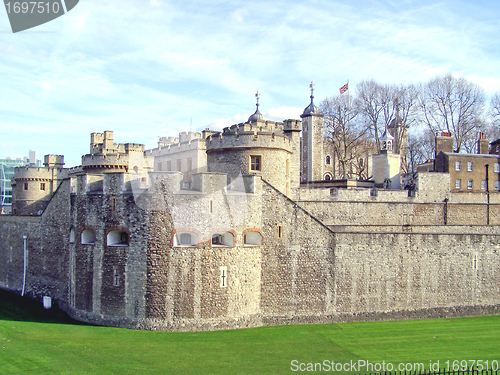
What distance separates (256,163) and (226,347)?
9.72 m

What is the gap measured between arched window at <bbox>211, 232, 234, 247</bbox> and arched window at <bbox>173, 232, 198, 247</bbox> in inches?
36.4

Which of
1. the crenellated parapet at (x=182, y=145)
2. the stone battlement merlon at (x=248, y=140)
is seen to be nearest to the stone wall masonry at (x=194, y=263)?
the stone battlement merlon at (x=248, y=140)

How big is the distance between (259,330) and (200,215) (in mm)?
6013

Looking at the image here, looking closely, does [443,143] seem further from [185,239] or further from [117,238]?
[117,238]

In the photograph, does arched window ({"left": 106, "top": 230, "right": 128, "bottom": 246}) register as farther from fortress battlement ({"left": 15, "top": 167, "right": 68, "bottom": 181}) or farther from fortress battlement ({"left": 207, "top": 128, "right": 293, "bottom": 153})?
fortress battlement ({"left": 15, "top": 167, "right": 68, "bottom": 181})

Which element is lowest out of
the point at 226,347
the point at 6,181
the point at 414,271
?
the point at 226,347

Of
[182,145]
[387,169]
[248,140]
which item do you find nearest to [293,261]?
[248,140]

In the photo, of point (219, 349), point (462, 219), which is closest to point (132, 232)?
point (219, 349)

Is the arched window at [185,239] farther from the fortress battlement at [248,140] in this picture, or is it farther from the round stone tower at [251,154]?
the fortress battlement at [248,140]

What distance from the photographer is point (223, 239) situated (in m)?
22.2

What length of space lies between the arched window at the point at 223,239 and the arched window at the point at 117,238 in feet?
13.8

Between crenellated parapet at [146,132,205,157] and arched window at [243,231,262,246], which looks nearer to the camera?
arched window at [243,231,262,246]

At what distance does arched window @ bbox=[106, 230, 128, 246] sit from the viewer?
851 inches

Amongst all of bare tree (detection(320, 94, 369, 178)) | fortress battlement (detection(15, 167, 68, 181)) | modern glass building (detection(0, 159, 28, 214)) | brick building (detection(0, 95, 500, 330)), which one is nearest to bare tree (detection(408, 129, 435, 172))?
bare tree (detection(320, 94, 369, 178))
